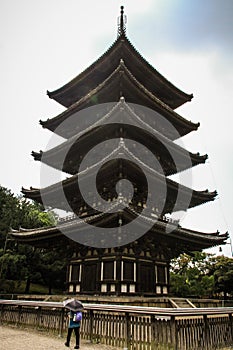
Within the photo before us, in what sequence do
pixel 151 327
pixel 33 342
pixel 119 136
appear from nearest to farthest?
pixel 151 327, pixel 33 342, pixel 119 136

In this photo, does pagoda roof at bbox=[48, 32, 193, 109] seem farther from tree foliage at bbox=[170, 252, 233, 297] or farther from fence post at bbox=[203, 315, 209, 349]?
fence post at bbox=[203, 315, 209, 349]

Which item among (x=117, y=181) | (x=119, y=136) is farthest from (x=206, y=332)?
(x=119, y=136)

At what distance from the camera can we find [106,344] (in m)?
10.0

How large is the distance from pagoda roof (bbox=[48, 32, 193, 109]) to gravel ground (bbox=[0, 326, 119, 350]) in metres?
18.5

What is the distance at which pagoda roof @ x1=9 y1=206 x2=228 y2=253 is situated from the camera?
1558 centimetres

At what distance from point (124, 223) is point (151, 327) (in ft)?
24.0

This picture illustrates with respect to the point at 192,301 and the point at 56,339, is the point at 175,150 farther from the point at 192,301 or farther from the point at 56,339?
the point at 56,339

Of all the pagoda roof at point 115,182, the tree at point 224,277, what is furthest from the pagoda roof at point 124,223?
the tree at point 224,277

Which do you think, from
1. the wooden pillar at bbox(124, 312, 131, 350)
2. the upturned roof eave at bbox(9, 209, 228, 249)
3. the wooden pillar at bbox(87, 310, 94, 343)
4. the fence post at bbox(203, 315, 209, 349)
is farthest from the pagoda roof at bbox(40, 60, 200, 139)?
the fence post at bbox(203, 315, 209, 349)

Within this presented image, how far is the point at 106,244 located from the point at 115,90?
11.0 m

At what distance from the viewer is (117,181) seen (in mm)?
18312

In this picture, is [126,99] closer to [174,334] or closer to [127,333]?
[127,333]

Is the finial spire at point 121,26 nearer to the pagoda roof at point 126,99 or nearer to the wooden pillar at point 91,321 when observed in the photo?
the pagoda roof at point 126,99

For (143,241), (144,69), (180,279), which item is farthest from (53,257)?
(144,69)
